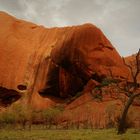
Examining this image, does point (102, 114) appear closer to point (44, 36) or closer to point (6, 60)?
point (6, 60)

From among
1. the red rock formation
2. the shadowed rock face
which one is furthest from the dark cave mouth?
the shadowed rock face

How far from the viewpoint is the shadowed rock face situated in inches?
2378

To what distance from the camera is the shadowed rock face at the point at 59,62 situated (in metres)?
60.4

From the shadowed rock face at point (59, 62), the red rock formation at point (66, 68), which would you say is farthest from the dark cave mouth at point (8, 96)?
the shadowed rock face at point (59, 62)

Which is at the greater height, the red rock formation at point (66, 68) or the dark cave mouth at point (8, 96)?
the red rock formation at point (66, 68)

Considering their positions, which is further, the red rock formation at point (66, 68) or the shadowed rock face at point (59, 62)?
the shadowed rock face at point (59, 62)

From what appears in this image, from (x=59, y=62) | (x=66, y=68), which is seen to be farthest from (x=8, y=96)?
(x=66, y=68)

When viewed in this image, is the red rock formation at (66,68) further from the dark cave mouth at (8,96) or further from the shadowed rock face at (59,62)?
the dark cave mouth at (8,96)

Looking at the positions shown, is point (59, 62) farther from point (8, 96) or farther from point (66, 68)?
point (8, 96)

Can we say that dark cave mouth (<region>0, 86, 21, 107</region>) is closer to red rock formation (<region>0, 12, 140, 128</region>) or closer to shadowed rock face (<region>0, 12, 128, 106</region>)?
red rock formation (<region>0, 12, 140, 128</region>)

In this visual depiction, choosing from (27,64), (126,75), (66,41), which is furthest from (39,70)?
(126,75)

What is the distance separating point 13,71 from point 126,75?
17299 millimetres

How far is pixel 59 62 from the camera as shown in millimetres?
62344

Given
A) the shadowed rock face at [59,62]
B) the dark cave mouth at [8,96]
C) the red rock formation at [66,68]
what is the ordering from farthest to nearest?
the dark cave mouth at [8,96], the shadowed rock face at [59,62], the red rock formation at [66,68]
